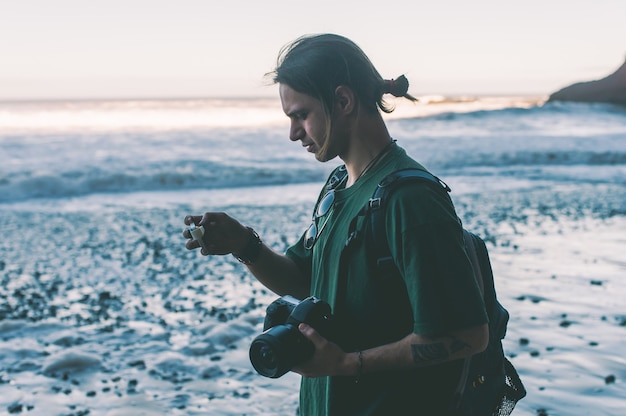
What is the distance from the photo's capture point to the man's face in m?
2.21

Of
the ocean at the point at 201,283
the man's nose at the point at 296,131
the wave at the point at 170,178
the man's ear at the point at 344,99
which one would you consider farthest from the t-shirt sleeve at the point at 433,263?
the wave at the point at 170,178

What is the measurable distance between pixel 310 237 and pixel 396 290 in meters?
0.54

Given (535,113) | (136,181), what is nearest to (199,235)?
(136,181)

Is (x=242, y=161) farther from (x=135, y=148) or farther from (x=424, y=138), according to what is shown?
(x=424, y=138)

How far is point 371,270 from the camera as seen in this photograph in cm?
204

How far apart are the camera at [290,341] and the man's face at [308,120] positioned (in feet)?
1.61

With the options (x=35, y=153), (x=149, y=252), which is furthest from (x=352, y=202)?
(x=35, y=153)

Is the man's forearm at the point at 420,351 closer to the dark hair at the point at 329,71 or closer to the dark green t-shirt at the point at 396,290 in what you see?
the dark green t-shirt at the point at 396,290

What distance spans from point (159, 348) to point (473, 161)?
21.8 meters

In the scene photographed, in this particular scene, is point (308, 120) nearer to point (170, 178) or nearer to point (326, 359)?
point (326, 359)

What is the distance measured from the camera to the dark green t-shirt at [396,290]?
1.87m

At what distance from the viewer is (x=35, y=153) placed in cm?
2878

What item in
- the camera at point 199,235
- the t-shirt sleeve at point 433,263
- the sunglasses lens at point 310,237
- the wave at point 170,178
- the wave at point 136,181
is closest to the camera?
the t-shirt sleeve at point 433,263

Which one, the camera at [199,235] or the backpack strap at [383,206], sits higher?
the backpack strap at [383,206]
